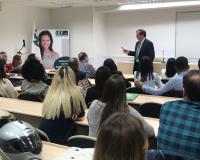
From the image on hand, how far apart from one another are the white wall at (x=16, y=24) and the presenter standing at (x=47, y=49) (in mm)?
427

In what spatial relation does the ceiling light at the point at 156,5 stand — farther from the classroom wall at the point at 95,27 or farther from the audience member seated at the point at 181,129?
the audience member seated at the point at 181,129

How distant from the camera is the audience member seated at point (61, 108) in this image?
→ 2898 mm

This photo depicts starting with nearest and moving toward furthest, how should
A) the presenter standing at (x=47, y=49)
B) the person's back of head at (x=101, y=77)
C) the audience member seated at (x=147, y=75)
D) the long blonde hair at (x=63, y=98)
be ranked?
the long blonde hair at (x=63, y=98) < the person's back of head at (x=101, y=77) < the audience member seated at (x=147, y=75) < the presenter standing at (x=47, y=49)

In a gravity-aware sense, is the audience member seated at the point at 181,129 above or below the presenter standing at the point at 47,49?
below

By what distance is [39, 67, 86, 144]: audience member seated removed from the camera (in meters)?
2.90

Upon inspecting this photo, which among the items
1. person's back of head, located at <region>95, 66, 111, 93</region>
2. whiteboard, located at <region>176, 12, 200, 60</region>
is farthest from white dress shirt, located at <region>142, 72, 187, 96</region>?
whiteboard, located at <region>176, 12, 200, 60</region>

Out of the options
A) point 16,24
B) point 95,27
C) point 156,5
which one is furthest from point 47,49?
point 156,5

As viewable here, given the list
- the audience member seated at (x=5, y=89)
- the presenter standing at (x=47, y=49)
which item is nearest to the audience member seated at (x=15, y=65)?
the presenter standing at (x=47, y=49)

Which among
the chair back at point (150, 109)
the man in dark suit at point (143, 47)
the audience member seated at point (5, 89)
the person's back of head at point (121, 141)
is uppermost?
the man in dark suit at point (143, 47)

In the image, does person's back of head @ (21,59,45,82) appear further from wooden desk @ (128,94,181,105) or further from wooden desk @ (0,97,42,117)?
wooden desk @ (128,94,181,105)

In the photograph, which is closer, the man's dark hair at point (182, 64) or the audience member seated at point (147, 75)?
the man's dark hair at point (182, 64)

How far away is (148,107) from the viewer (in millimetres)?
3502

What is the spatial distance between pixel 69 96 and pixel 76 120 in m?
0.30

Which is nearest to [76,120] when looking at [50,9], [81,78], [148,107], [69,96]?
[69,96]
